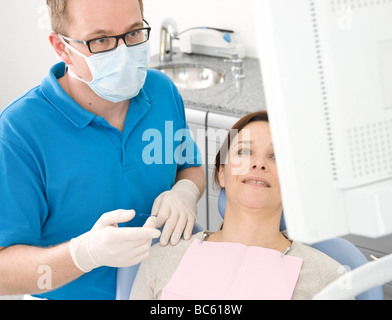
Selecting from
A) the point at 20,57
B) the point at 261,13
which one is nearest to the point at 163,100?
the point at 261,13

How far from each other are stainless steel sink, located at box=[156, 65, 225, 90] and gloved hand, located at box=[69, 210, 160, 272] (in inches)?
72.7

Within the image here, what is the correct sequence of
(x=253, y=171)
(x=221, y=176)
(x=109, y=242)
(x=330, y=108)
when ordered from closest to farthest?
(x=330, y=108)
(x=109, y=242)
(x=253, y=171)
(x=221, y=176)

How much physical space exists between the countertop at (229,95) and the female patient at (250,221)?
680 millimetres

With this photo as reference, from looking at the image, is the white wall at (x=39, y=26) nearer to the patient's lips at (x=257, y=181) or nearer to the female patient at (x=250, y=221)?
the female patient at (x=250, y=221)

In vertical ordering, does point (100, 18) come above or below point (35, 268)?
above

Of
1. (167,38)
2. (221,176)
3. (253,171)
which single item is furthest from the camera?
(167,38)

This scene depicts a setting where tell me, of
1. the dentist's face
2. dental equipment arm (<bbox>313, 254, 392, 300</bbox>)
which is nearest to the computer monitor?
dental equipment arm (<bbox>313, 254, 392, 300</bbox>)

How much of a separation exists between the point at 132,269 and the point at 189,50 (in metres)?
1.88

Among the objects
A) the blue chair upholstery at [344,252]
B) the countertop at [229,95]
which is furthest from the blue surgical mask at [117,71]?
the countertop at [229,95]

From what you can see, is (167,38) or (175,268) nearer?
(175,268)

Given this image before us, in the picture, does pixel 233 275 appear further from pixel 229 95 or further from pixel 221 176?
pixel 229 95

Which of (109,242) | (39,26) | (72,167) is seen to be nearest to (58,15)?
(72,167)

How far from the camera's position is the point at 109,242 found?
3.68 ft

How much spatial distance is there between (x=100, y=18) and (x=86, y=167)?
390mm
